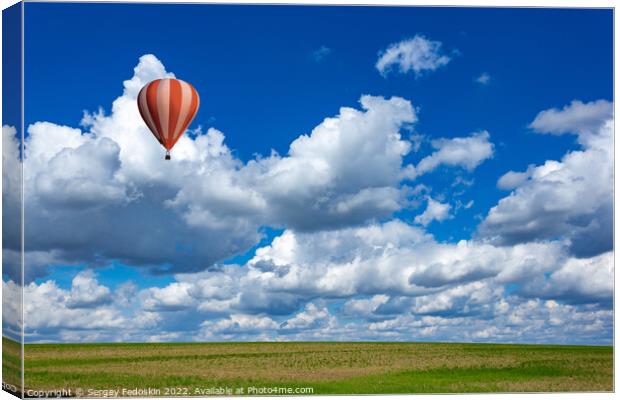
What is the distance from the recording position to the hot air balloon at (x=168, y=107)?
2814cm

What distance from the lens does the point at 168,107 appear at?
93.5ft

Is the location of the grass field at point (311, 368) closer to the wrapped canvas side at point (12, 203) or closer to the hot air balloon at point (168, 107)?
the wrapped canvas side at point (12, 203)

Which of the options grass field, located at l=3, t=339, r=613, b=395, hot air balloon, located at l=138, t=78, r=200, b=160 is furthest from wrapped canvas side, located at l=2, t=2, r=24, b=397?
hot air balloon, located at l=138, t=78, r=200, b=160

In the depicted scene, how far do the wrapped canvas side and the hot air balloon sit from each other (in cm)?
377

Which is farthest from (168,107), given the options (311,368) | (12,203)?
(311,368)

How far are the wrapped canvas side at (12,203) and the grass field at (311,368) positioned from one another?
0.75ft

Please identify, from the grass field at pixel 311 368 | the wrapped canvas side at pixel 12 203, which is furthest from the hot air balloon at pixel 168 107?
the grass field at pixel 311 368

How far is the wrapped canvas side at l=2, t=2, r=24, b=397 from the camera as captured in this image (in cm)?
2588

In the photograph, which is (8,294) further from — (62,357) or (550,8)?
(550,8)

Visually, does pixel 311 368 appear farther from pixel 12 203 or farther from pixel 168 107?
pixel 12 203

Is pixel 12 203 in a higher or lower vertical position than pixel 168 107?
lower

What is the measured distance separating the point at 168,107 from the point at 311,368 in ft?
29.8

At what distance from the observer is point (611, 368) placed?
93.0 feet

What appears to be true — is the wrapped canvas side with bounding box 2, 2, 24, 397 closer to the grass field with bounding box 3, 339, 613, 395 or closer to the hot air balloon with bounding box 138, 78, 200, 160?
the grass field with bounding box 3, 339, 613, 395
